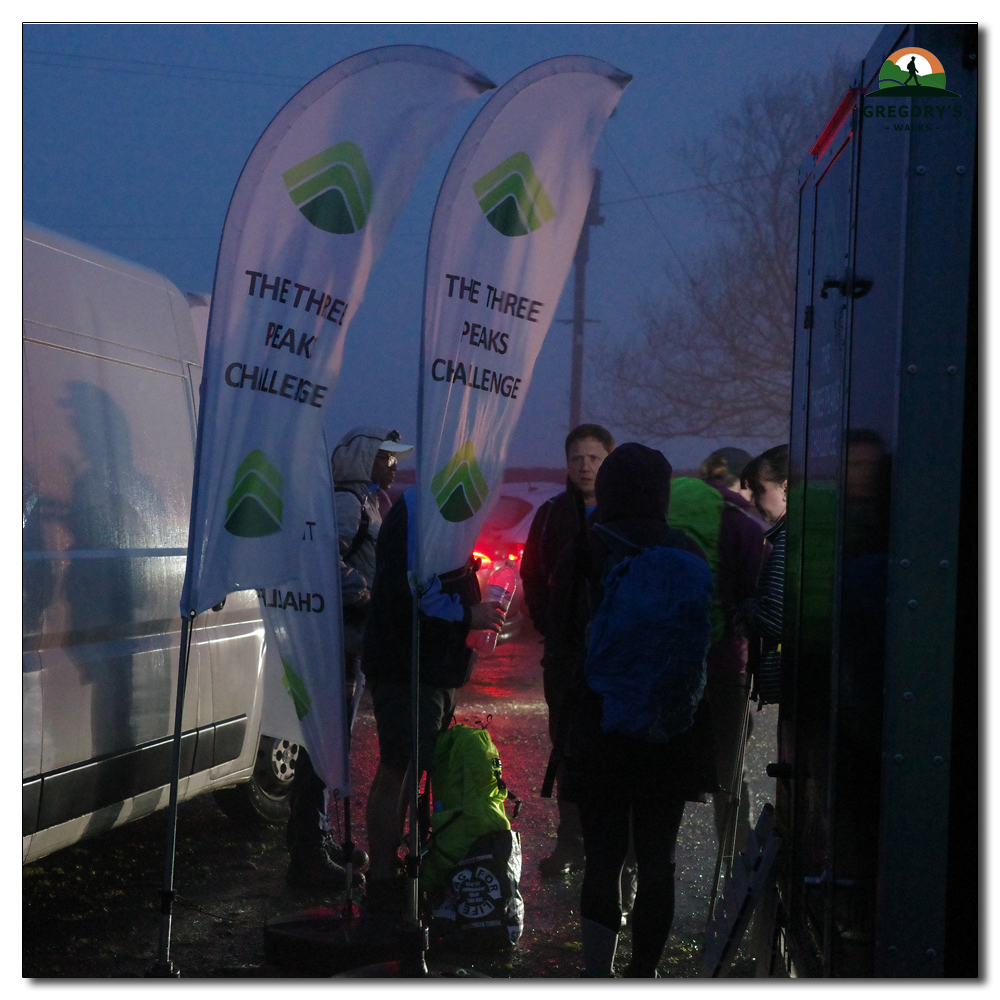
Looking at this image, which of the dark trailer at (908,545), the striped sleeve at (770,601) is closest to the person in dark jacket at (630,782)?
the striped sleeve at (770,601)

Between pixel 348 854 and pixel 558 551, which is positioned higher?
pixel 558 551

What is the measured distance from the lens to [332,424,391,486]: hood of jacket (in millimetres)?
4531

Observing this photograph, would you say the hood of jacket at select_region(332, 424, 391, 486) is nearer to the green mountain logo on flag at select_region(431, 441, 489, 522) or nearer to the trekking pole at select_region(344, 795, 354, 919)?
the green mountain logo on flag at select_region(431, 441, 489, 522)

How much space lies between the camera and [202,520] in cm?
337

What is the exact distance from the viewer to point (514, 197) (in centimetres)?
345

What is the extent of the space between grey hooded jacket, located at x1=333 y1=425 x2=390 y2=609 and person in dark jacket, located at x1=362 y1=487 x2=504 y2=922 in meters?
0.53

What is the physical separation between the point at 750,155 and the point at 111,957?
390 inches

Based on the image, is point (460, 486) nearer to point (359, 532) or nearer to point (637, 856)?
point (359, 532)

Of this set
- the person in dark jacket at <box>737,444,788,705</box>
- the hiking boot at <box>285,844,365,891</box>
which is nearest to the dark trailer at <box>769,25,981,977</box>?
the person in dark jacket at <box>737,444,788,705</box>

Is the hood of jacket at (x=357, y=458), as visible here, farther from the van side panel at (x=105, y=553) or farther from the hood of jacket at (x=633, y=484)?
the hood of jacket at (x=633, y=484)

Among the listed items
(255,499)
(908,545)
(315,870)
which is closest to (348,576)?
(255,499)

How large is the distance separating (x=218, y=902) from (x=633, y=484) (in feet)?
8.50

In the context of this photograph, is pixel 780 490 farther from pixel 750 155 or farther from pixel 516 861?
pixel 750 155

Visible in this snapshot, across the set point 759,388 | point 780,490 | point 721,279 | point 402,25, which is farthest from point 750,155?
point 402,25
